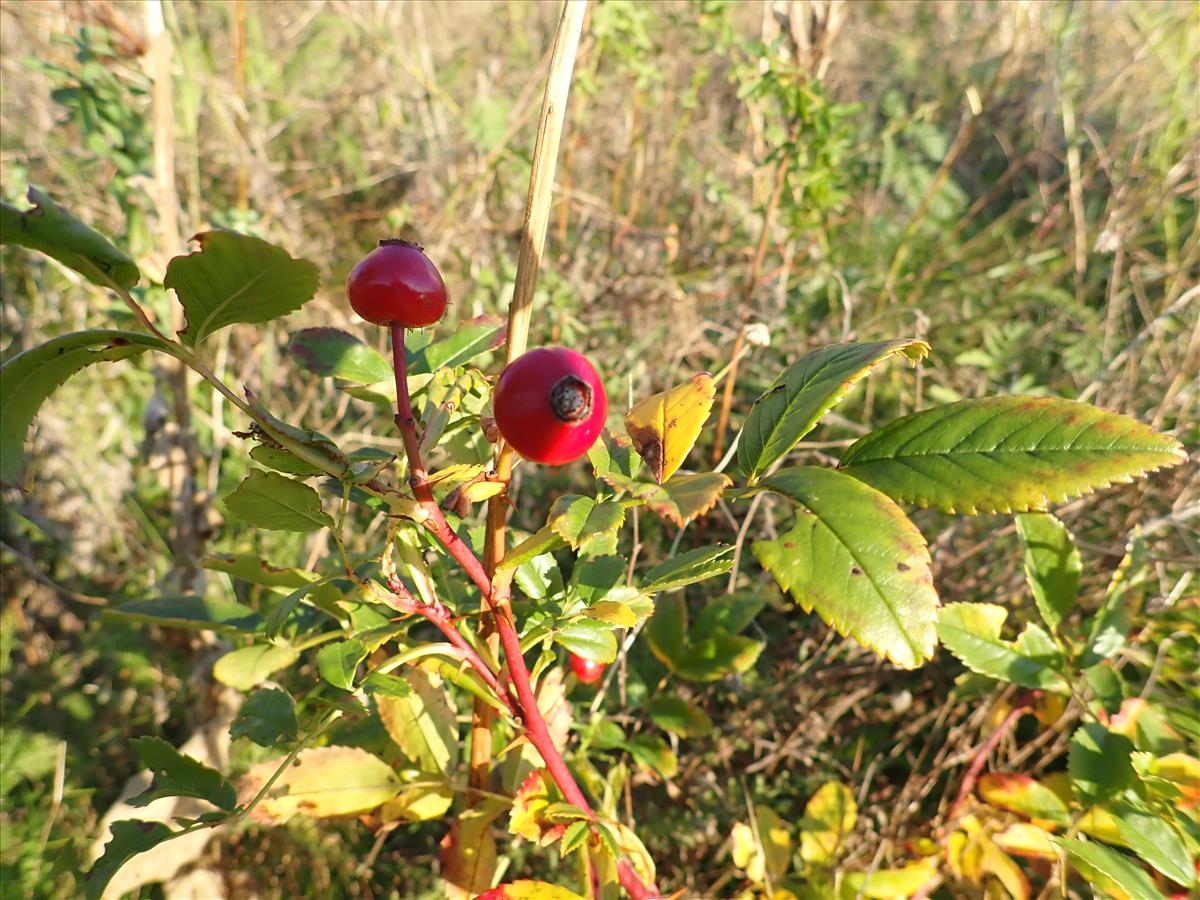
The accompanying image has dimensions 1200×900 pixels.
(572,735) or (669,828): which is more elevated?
(572,735)

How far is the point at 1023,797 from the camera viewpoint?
1.21 m

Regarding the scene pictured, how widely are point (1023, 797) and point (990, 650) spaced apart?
25cm

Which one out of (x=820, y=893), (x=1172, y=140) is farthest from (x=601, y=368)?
(x=1172, y=140)

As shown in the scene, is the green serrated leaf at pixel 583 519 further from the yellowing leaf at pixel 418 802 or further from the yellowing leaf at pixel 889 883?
the yellowing leaf at pixel 889 883

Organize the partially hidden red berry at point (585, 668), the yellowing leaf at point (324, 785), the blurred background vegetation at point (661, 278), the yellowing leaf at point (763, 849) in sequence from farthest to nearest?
the blurred background vegetation at point (661, 278)
the yellowing leaf at point (763, 849)
the partially hidden red berry at point (585, 668)
the yellowing leaf at point (324, 785)

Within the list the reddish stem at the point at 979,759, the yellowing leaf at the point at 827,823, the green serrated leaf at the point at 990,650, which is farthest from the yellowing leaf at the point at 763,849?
the green serrated leaf at the point at 990,650

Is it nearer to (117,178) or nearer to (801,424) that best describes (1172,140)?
(801,424)

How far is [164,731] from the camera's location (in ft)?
5.83

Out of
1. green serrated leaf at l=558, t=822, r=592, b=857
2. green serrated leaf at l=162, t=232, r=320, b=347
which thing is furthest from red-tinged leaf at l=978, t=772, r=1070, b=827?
green serrated leaf at l=162, t=232, r=320, b=347

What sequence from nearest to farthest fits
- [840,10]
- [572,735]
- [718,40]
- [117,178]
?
[572,735], [117,178], [840,10], [718,40]

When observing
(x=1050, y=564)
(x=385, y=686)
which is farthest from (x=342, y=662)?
(x=1050, y=564)

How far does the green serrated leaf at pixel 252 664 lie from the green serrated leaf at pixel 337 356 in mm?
390

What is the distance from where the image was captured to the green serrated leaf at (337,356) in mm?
852

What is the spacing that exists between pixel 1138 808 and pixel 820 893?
0.46 m
